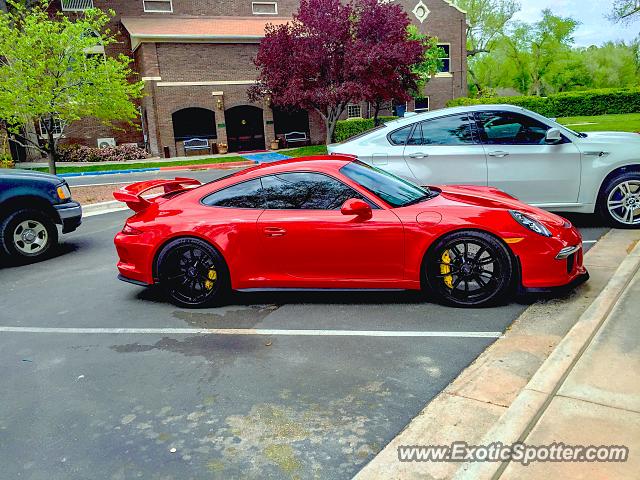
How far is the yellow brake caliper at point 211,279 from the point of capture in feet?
16.8

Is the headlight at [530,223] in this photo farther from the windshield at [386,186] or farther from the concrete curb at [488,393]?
the windshield at [386,186]

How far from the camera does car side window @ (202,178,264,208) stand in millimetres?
5141

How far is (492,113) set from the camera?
7164mm

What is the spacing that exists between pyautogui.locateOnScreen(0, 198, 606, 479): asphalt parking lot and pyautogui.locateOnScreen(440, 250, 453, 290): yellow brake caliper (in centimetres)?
24

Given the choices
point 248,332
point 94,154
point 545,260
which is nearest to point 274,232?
point 248,332

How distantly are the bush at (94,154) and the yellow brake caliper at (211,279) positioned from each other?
24.6 metres

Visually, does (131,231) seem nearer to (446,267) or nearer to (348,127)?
(446,267)

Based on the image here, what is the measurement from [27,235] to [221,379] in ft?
17.6

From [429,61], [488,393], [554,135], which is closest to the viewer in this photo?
[488,393]

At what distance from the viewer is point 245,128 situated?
30938 millimetres

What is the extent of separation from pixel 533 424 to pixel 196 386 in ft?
7.05

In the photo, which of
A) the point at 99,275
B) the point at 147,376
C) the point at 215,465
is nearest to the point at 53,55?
the point at 99,275

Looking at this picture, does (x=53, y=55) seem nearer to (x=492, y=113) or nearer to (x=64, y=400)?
(x=492, y=113)

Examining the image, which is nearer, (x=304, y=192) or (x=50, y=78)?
(x=304, y=192)
